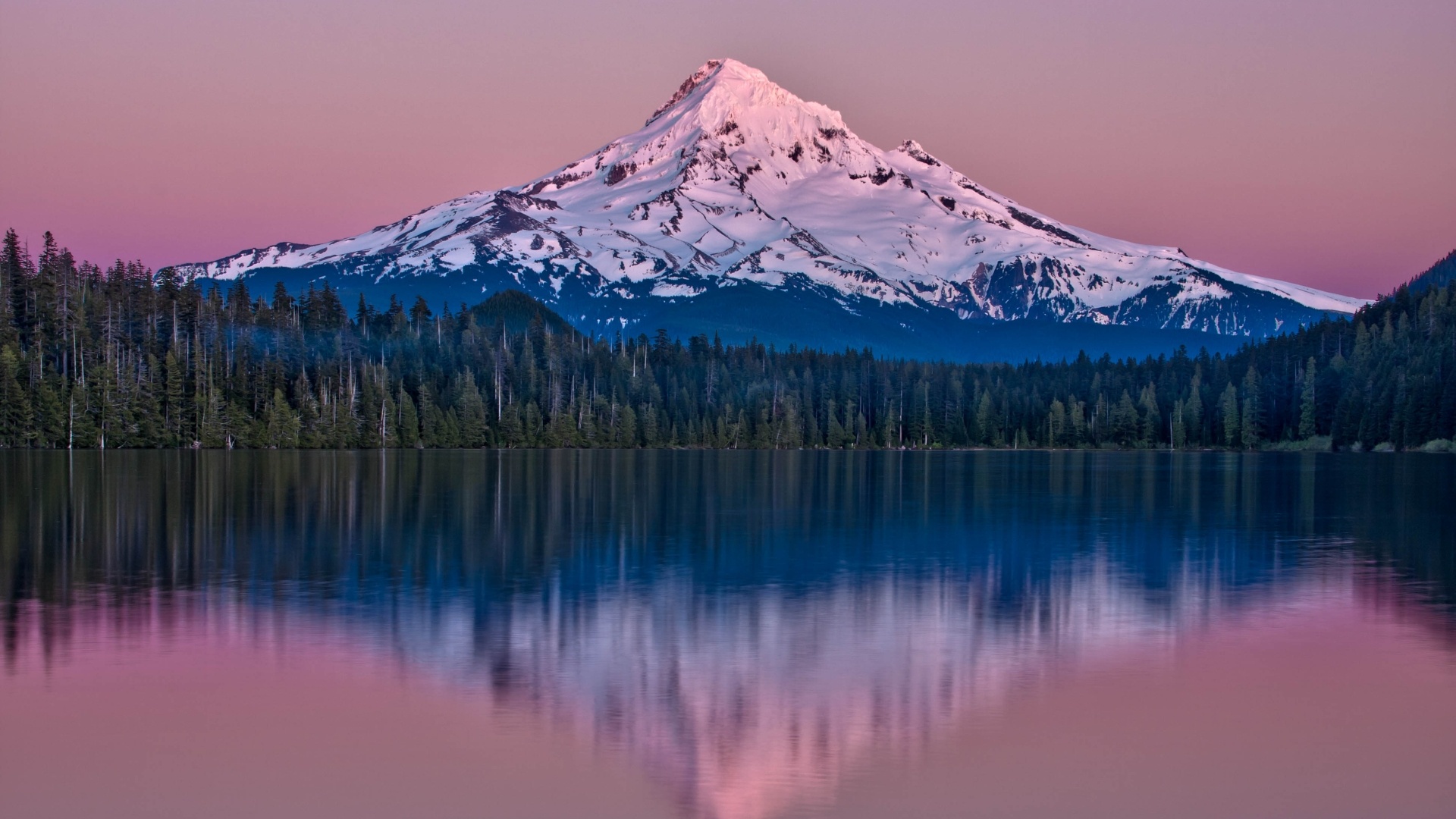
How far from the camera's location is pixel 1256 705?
Answer: 2278 centimetres

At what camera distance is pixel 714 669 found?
25031 millimetres

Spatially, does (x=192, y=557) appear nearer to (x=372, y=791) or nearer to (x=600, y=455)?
(x=372, y=791)

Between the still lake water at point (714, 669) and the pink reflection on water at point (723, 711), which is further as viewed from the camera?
the still lake water at point (714, 669)

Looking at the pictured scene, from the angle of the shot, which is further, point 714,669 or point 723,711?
point 714,669

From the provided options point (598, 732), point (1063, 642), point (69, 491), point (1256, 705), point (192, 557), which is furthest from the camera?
point (69, 491)

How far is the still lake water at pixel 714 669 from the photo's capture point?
17734 millimetres

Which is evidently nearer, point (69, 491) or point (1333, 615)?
point (1333, 615)

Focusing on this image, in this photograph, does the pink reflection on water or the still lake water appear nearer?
the pink reflection on water

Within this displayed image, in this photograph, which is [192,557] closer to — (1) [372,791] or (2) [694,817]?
(1) [372,791]

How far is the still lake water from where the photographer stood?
1773 cm

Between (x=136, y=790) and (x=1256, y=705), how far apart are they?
18.1 meters

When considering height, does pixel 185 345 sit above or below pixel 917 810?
above

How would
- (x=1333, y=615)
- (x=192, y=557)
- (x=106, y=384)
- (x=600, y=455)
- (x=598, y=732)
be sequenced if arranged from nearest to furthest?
(x=598, y=732), (x=1333, y=615), (x=192, y=557), (x=106, y=384), (x=600, y=455)

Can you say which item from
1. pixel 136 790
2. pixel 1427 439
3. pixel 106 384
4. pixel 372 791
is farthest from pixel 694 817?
pixel 1427 439
